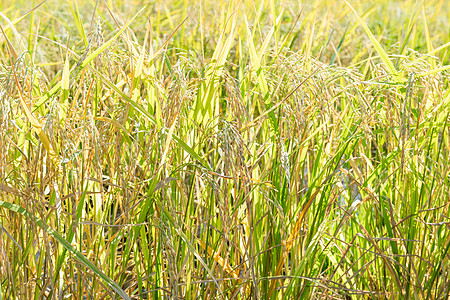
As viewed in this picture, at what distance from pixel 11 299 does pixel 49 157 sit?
334mm

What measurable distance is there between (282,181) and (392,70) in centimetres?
36

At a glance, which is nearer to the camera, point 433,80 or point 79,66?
point 79,66

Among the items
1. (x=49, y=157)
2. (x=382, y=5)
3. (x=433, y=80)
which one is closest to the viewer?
(x=49, y=157)

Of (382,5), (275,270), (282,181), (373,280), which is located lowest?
(373,280)

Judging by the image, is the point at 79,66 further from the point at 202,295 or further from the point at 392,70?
the point at 392,70

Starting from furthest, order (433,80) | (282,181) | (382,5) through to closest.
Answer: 1. (382,5)
2. (433,80)
3. (282,181)

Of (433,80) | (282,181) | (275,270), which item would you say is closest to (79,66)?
(282,181)

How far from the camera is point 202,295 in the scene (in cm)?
100

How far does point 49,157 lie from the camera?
34.2 inches

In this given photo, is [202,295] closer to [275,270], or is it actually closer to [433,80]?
[275,270]

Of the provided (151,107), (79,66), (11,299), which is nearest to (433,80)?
(151,107)

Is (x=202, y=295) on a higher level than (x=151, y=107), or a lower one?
lower

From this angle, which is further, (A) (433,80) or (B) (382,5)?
(B) (382,5)

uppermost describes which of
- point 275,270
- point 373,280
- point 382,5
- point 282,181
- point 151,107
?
point 382,5
